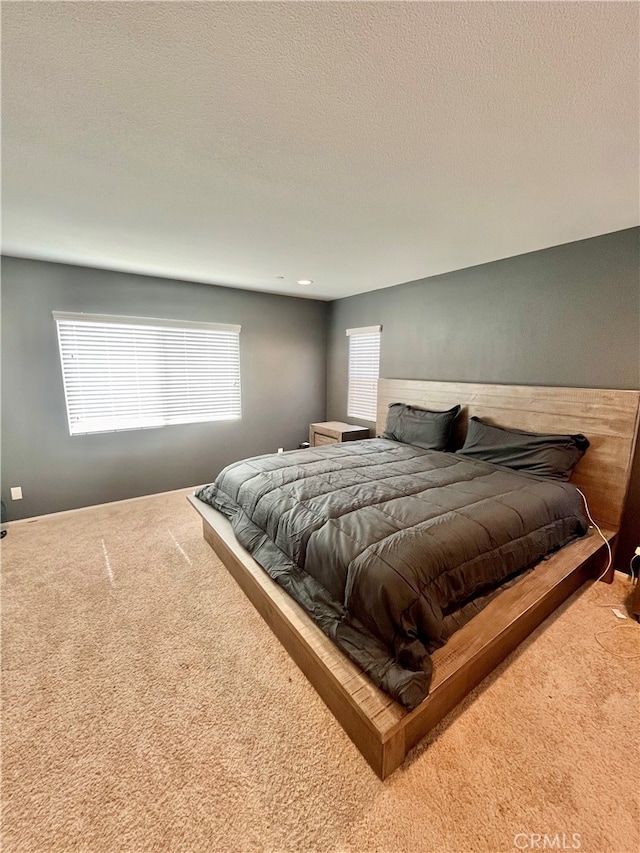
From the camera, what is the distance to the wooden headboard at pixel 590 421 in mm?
2201

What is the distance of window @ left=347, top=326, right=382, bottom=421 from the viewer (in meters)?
4.18

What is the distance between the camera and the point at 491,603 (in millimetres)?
1556

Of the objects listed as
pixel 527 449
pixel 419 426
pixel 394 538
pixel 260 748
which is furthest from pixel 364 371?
pixel 260 748

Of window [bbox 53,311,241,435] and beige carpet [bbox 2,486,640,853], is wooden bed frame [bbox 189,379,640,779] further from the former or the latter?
window [bbox 53,311,241,435]

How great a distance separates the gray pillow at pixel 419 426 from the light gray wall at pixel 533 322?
1.36 feet

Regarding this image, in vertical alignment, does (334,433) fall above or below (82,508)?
above

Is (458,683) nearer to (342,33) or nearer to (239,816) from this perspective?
(239,816)

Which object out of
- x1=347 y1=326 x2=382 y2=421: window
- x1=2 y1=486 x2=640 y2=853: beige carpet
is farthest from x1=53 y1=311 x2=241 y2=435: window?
x1=2 y1=486 x2=640 y2=853: beige carpet

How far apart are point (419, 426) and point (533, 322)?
124 cm

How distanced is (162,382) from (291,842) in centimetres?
357

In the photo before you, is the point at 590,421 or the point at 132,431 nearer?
the point at 590,421

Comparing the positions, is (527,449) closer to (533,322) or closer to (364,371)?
(533,322)

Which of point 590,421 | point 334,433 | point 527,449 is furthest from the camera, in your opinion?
point 334,433

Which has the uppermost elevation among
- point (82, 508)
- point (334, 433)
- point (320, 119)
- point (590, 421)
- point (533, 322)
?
point (320, 119)
